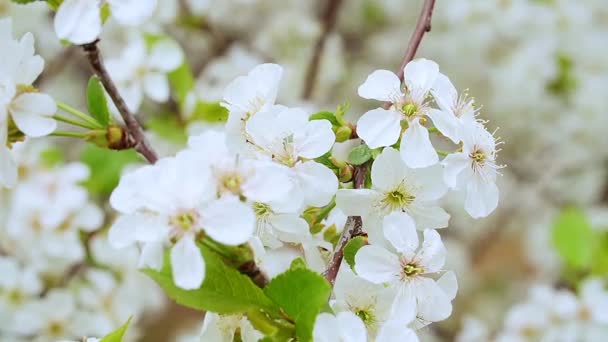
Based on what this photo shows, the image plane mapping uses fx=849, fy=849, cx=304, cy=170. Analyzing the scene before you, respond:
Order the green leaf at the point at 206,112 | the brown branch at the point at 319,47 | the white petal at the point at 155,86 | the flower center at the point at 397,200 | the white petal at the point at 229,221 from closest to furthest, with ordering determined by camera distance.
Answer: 1. the white petal at the point at 229,221
2. the flower center at the point at 397,200
3. the white petal at the point at 155,86
4. the green leaf at the point at 206,112
5. the brown branch at the point at 319,47

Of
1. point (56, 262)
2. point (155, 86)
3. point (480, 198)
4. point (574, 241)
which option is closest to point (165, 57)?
point (155, 86)

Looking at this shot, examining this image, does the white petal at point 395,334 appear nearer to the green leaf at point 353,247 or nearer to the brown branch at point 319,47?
the green leaf at point 353,247

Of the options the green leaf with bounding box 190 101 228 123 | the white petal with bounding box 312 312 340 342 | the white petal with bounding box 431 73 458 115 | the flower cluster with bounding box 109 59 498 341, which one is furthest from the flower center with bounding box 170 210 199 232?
the green leaf with bounding box 190 101 228 123

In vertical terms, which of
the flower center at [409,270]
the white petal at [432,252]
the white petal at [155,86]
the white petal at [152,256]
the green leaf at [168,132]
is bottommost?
the green leaf at [168,132]

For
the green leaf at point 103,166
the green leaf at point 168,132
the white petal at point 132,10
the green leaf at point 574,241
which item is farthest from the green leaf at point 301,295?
the green leaf at point 574,241

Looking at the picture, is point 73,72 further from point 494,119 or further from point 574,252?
point 574,252

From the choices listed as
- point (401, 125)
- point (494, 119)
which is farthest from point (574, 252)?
point (401, 125)
